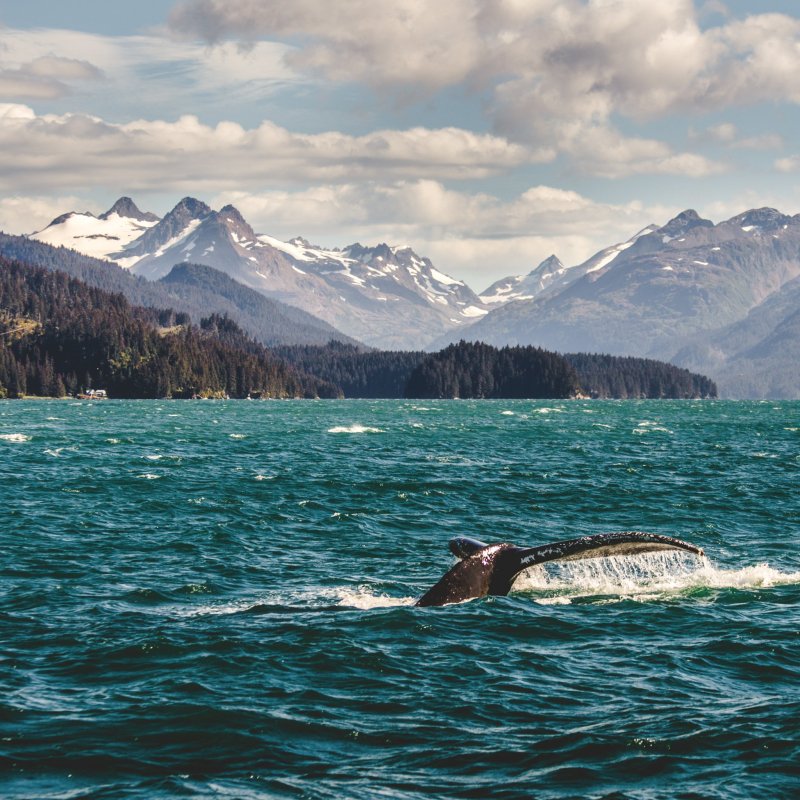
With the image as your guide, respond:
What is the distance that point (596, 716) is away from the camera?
15852 millimetres

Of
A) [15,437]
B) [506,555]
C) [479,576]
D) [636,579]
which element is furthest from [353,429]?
[506,555]

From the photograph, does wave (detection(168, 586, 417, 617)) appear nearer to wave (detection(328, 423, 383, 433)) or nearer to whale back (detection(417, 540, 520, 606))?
whale back (detection(417, 540, 520, 606))

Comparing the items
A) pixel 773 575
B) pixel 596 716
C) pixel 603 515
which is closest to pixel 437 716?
pixel 596 716

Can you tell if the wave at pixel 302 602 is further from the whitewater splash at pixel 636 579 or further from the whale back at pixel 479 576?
the whitewater splash at pixel 636 579

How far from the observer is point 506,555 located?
19.4m

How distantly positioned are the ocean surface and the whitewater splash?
11 cm

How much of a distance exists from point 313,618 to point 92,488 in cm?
2867

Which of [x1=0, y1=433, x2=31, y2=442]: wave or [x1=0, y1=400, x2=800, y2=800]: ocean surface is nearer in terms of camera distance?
[x1=0, y1=400, x2=800, y2=800]: ocean surface

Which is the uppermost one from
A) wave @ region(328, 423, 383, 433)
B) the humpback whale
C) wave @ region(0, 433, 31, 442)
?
the humpback whale

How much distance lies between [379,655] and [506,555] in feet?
9.20

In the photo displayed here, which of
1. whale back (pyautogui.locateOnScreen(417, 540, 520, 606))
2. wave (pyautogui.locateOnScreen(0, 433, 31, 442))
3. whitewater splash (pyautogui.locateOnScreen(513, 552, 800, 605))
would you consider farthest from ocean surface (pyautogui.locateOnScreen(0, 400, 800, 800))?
wave (pyautogui.locateOnScreen(0, 433, 31, 442))

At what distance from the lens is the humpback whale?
1694 cm

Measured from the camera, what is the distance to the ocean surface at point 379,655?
13734 mm

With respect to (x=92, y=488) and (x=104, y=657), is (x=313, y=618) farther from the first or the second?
(x=92, y=488)
